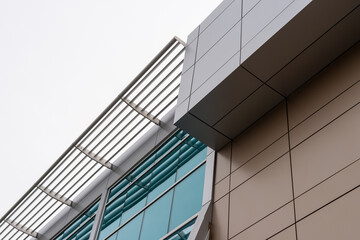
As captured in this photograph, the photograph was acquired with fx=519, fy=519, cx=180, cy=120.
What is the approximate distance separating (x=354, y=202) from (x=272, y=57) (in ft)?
11.6

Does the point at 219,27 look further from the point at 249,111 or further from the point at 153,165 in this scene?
the point at 153,165

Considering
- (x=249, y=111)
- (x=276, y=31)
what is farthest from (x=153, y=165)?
(x=276, y=31)

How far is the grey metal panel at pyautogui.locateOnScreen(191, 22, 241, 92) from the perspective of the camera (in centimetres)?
1082

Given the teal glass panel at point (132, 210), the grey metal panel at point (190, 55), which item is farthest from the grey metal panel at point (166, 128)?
the grey metal panel at point (190, 55)

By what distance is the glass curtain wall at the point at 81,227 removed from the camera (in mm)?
17609

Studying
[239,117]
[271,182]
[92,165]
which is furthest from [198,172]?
[92,165]

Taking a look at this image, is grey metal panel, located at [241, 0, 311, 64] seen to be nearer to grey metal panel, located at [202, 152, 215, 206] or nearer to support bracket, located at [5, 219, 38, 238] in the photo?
grey metal panel, located at [202, 152, 215, 206]

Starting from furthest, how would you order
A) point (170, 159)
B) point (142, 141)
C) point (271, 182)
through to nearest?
point (142, 141) → point (170, 159) → point (271, 182)

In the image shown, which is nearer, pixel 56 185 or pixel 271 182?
pixel 271 182

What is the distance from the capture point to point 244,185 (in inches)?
385

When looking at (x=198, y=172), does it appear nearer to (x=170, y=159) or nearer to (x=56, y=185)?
(x=170, y=159)


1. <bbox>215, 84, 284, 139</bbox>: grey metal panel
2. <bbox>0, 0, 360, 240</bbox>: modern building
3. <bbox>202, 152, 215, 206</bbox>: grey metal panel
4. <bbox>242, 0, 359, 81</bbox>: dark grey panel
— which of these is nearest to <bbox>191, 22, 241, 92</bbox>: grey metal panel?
<bbox>0, 0, 360, 240</bbox>: modern building

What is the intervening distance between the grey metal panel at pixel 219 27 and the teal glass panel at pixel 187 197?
286 centimetres

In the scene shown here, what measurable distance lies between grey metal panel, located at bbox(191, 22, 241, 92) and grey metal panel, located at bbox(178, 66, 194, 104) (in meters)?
0.17
